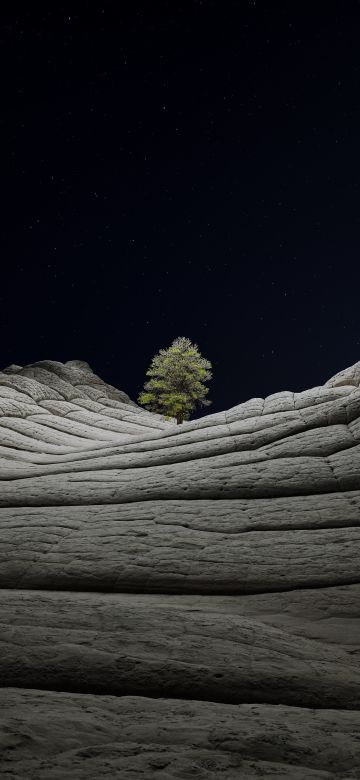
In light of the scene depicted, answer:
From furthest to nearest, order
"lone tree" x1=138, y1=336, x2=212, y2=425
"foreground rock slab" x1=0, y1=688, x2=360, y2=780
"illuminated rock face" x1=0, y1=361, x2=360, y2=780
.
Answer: "lone tree" x1=138, y1=336, x2=212, y2=425 → "illuminated rock face" x1=0, y1=361, x2=360, y2=780 → "foreground rock slab" x1=0, y1=688, x2=360, y2=780

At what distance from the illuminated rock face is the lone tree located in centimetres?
1724

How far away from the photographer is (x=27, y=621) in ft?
19.4

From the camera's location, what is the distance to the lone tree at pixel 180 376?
32.9 meters

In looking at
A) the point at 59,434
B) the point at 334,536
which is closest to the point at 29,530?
the point at 334,536

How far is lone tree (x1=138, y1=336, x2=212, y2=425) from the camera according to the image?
32938 millimetres

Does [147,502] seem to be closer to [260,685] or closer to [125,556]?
[125,556]

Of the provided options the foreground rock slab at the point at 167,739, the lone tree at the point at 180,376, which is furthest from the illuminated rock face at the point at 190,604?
the lone tree at the point at 180,376

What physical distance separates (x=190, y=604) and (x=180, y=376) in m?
27.0

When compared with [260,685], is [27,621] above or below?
above

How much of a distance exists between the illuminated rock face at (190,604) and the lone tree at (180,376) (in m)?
17.2

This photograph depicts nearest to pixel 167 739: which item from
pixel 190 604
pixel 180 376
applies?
pixel 190 604

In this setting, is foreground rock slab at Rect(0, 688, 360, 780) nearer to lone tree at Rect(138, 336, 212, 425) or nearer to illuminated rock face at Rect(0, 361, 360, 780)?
illuminated rock face at Rect(0, 361, 360, 780)

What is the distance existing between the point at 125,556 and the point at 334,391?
31.0 ft

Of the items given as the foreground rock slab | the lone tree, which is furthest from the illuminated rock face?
the lone tree
